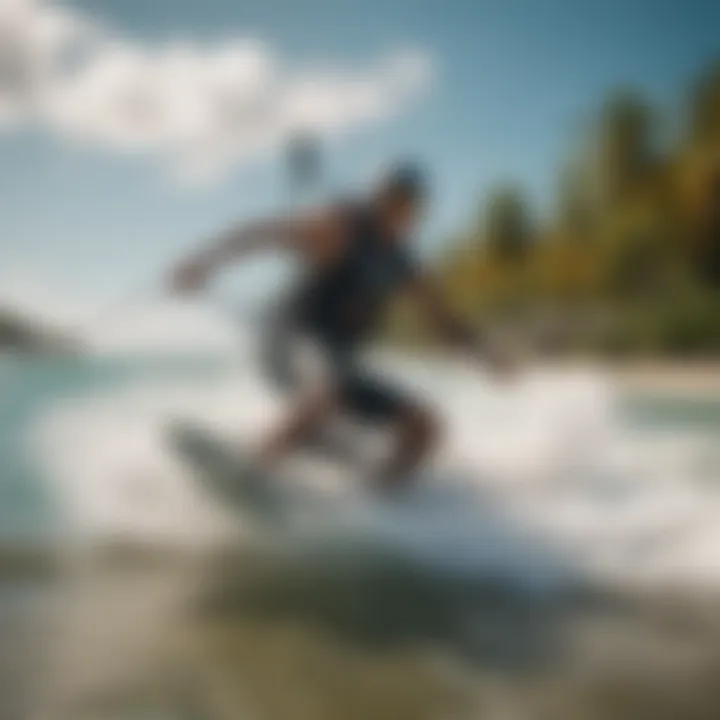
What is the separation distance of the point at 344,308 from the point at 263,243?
125mm

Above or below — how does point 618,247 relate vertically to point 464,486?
above

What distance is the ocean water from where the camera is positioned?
112cm

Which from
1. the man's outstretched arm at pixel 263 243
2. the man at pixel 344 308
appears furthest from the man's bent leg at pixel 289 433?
the man's outstretched arm at pixel 263 243

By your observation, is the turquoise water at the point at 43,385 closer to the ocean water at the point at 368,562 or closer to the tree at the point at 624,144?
the ocean water at the point at 368,562

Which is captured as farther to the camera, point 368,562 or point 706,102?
point 706,102

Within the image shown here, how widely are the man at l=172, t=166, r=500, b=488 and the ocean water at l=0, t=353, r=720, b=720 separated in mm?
27

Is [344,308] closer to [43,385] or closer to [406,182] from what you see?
[406,182]

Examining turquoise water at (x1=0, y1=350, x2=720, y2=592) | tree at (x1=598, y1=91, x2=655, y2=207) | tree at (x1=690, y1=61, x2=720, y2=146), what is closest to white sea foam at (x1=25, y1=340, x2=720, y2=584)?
turquoise water at (x1=0, y1=350, x2=720, y2=592)

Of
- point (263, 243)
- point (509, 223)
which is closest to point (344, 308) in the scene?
point (263, 243)

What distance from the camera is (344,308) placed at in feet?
4.01

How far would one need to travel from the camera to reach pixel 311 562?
118 centimetres

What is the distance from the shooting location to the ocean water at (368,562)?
3.68ft

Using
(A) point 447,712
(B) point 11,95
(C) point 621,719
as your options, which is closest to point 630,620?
(C) point 621,719

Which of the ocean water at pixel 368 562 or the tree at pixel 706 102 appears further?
the tree at pixel 706 102
